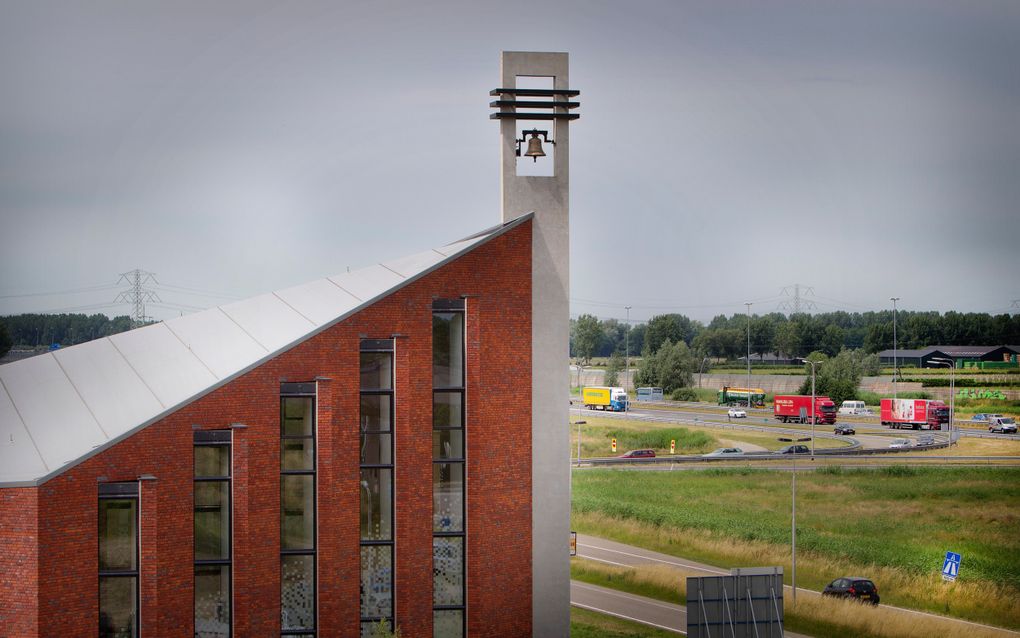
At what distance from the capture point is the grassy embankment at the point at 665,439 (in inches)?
4208

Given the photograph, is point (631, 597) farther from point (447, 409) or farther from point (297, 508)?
point (297, 508)

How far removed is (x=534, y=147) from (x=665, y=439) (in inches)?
3214

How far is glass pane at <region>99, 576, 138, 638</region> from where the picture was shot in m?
22.7

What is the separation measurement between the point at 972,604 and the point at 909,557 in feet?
32.3

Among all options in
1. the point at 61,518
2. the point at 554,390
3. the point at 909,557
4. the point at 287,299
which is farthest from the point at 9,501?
the point at 909,557

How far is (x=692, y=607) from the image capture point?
1219 inches

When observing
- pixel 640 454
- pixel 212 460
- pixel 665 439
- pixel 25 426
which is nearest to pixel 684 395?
pixel 665 439

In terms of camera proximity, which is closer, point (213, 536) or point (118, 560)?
point (118, 560)

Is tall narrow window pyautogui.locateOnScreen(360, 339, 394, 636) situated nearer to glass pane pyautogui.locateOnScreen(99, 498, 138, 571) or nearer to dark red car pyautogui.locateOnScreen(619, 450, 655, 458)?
glass pane pyautogui.locateOnScreen(99, 498, 138, 571)

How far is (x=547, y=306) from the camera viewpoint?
29.7 m

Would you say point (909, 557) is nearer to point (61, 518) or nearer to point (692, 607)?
point (692, 607)

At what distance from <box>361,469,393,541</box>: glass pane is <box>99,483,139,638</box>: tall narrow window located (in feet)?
19.1

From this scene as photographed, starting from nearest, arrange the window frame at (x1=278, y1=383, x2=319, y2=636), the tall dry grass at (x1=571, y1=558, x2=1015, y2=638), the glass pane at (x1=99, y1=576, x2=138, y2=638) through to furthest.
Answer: the glass pane at (x1=99, y1=576, x2=138, y2=638), the window frame at (x1=278, y1=383, x2=319, y2=636), the tall dry grass at (x1=571, y1=558, x2=1015, y2=638)

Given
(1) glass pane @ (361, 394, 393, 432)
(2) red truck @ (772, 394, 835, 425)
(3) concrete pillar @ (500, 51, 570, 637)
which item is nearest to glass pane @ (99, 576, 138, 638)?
(1) glass pane @ (361, 394, 393, 432)
